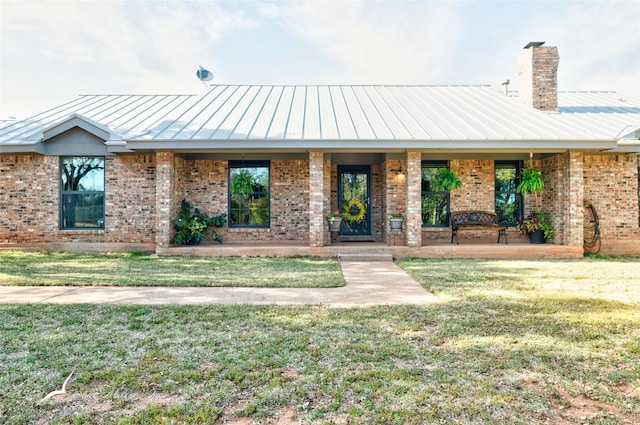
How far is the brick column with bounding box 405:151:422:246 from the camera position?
9.76 m

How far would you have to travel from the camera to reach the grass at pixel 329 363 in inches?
88.7

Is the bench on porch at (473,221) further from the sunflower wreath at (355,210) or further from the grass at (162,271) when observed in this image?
the grass at (162,271)

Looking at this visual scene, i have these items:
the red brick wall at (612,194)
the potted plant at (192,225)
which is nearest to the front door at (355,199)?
the potted plant at (192,225)

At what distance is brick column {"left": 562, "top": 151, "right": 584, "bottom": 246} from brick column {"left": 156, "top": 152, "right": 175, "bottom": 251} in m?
10.7

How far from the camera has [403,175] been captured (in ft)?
36.6

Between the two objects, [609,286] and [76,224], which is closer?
[609,286]

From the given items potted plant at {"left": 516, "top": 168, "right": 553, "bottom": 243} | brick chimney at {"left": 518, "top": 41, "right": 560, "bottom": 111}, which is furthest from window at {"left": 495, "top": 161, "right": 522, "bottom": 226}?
brick chimney at {"left": 518, "top": 41, "right": 560, "bottom": 111}

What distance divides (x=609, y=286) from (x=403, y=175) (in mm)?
6104

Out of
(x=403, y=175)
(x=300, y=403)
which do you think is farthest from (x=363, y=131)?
(x=300, y=403)

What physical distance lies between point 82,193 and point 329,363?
10.6 m

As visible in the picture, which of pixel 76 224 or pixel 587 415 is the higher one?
pixel 76 224

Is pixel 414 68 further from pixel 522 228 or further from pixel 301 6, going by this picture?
pixel 522 228

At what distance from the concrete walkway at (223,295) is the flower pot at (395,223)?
405cm

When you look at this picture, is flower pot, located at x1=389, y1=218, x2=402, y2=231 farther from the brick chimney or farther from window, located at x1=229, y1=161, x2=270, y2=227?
the brick chimney
